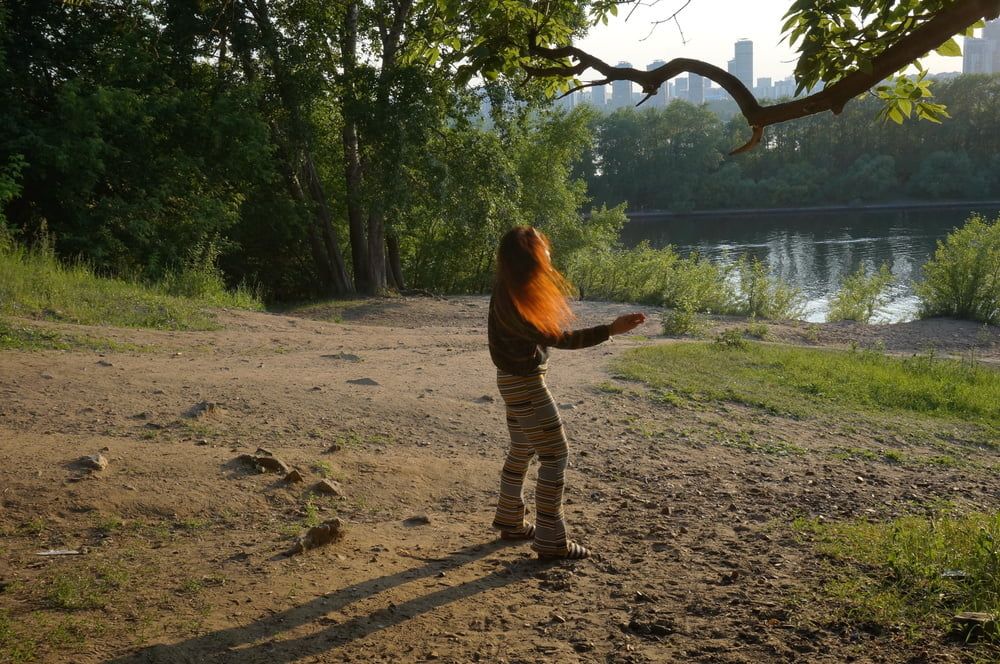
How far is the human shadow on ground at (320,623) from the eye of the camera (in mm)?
3277

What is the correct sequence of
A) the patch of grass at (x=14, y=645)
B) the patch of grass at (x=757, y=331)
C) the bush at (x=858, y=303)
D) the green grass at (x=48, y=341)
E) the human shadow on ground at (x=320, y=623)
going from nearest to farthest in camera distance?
the patch of grass at (x=14, y=645) → the human shadow on ground at (x=320, y=623) → the green grass at (x=48, y=341) → the patch of grass at (x=757, y=331) → the bush at (x=858, y=303)

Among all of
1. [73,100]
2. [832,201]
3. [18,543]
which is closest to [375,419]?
[18,543]

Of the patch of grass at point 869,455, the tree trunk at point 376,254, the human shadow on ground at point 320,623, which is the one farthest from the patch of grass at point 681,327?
the human shadow on ground at point 320,623

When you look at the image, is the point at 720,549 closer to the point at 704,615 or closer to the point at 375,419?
the point at 704,615

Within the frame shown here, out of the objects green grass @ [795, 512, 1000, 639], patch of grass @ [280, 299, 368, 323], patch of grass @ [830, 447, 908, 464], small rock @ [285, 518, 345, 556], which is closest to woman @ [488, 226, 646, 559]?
small rock @ [285, 518, 345, 556]

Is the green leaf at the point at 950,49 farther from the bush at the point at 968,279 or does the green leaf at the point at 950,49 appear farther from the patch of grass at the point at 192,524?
the bush at the point at 968,279

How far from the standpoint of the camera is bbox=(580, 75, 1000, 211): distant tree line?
63531mm

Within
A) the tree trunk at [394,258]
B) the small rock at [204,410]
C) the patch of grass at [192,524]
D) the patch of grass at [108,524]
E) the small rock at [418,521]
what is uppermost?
the tree trunk at [394,258]

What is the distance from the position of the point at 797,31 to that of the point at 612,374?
18.4 feet

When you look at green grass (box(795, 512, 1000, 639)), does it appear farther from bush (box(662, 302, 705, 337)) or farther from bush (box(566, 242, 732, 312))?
bush (box(566, 242, 732, 312))

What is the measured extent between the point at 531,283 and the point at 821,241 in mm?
45330

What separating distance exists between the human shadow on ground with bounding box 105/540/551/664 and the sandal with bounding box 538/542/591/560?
2.7 inches

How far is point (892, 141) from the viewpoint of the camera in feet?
225

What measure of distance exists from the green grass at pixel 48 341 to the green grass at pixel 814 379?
507 cm
